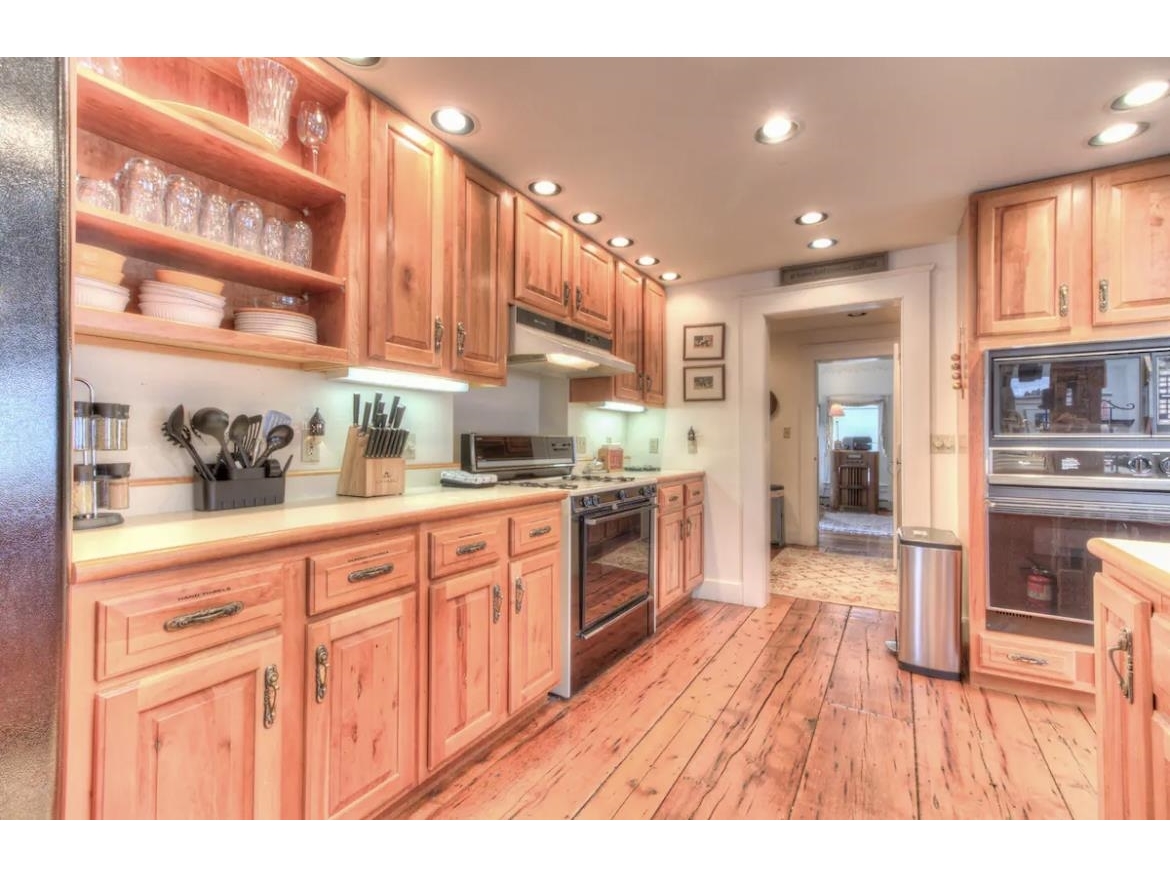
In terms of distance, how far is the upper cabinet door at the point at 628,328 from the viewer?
10.6 feet

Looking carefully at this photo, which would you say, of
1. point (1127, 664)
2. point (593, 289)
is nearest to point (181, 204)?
point (593, 289)

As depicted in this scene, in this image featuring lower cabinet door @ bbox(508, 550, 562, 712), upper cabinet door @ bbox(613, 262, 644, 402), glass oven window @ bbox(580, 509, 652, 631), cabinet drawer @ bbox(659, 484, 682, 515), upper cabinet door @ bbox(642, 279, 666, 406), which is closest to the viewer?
lower cabinet door @ bbox(508, 550, 562, 712)

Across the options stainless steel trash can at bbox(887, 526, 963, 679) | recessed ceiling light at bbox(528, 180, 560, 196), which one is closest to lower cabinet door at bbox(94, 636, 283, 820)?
recessed ceiling light at bbox(528, 180, 560, 196)

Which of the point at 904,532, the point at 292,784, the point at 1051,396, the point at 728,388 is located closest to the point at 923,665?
the point at 904,532

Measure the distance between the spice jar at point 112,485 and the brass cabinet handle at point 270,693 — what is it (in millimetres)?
641

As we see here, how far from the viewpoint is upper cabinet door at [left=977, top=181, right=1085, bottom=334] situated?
7.22 ft

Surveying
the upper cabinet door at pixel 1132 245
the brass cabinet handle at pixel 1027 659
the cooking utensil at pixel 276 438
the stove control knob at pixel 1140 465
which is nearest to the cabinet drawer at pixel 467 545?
the cooking utensil at pixel 276 438

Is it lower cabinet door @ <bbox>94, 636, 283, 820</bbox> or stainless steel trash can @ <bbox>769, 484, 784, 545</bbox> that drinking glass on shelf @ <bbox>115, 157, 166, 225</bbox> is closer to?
lower cabinet door @ <bbox>94, 636, 283, 820</bbox>

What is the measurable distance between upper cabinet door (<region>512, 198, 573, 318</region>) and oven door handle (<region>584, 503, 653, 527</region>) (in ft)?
3.50

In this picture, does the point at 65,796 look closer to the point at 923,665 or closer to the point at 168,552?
the point at 168,552

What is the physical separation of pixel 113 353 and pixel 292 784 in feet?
4.00

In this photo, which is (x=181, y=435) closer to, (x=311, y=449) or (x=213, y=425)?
(x=213, y=425)

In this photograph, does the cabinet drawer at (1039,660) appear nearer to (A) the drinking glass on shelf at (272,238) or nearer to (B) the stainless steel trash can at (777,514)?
(B) the stainless steel trash can at (777,514)
